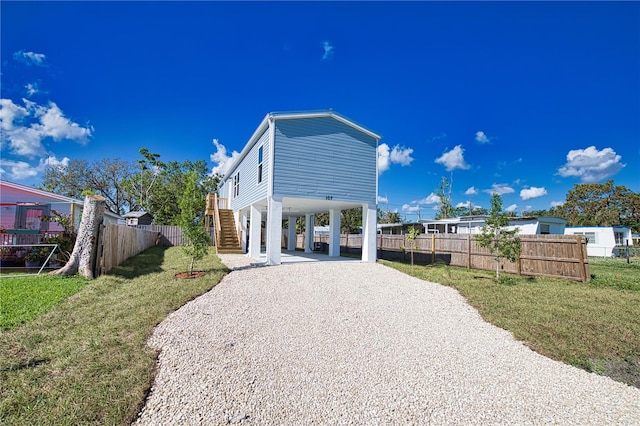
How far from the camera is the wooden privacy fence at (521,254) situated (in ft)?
33.2

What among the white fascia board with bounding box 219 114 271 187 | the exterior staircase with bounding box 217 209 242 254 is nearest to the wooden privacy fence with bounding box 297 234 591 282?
the white fascia board with bounding box 219 114 271 187

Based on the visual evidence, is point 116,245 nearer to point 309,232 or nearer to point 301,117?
point 301,117

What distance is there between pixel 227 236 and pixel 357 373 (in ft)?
49.6

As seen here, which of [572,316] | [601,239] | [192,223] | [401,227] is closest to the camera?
[572,316]

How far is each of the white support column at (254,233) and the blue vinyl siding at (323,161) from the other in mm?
3399

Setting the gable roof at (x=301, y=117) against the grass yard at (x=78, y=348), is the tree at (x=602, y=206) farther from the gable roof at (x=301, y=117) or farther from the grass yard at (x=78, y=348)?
the grass yard at (x=78, y=348)

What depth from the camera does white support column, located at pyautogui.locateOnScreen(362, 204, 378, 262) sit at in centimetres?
1303

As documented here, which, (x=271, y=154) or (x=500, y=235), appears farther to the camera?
(x=271, y=154)

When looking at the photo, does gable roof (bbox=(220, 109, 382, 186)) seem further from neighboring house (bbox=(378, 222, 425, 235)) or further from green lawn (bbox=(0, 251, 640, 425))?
neighboring house (bbox=(378, 222, 425, 235))

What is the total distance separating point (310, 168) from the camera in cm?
1220

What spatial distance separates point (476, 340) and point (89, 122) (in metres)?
30.7

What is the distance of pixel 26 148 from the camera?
2805cm

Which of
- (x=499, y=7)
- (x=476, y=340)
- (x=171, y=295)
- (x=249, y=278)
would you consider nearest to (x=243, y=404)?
(x=476, y=340)

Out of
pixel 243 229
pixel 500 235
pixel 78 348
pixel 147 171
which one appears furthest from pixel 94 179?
pixel 500 235
